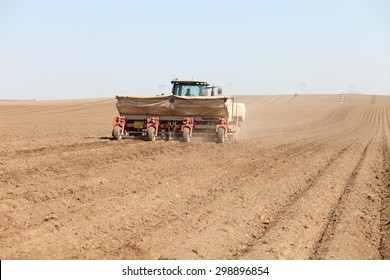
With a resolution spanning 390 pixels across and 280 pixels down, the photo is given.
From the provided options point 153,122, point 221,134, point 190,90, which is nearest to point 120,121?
point 153,122

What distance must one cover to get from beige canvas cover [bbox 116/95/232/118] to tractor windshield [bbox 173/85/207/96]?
1.96 metres

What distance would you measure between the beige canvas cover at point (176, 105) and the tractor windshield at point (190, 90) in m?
1.96

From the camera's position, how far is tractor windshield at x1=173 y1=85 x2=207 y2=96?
19.1 meters

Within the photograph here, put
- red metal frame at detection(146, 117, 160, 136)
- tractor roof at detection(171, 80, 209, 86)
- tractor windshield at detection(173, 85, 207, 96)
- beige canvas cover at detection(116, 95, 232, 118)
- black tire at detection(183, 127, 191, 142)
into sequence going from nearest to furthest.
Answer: black tire at detection(183, 127, 191, 142) → beige canvas cover at detection(116, 95, 232, 118) → red metal frame at detection(146, 117, 160, 136) → tractor roof at detection(171, 80, 209, 86) → tractor windshield at detection(173, 85, 207, 96)

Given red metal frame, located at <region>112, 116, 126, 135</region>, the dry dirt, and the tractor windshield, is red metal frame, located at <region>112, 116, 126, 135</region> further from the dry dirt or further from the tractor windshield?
the dry dirt

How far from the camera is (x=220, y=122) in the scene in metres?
17.1

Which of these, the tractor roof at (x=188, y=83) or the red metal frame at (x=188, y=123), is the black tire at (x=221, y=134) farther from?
the tractor roof at (x=188, y=83)

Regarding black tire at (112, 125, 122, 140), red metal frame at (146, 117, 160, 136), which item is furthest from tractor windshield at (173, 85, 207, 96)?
black tire at (112, 125, 122, 140)

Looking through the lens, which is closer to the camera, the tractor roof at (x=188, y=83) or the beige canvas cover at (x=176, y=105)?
the beige canvas cover at (x=176, y=105)

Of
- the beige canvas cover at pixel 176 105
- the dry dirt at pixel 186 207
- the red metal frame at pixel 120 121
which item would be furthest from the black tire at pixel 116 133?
the dry dirt at pixel 186 207

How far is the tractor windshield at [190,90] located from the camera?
1909 centimetres

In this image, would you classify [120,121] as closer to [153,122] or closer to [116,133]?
[116,133]
